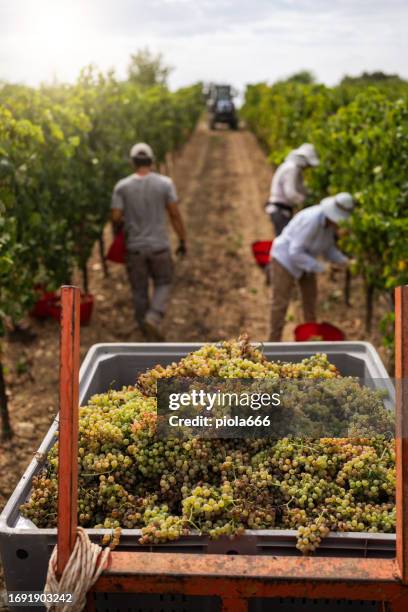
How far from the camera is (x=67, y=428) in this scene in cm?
199

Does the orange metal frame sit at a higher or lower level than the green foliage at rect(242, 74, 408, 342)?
lower

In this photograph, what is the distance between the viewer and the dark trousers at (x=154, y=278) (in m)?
7.88

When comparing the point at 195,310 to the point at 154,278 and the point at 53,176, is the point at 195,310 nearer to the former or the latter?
the point at 154,278

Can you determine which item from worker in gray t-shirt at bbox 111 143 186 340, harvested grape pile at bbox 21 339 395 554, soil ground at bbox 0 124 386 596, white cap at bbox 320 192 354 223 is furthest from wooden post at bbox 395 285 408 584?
worker in gray t-shirt at bbox 111 143 186 340

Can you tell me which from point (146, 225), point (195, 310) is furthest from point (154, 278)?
point (195, 310)

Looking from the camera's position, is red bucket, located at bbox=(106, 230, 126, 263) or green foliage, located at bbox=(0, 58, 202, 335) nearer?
green foliage, located at bbox=(0, 58, 202, 335)

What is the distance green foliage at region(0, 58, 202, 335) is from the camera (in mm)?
5859

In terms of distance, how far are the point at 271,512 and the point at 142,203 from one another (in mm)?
5548

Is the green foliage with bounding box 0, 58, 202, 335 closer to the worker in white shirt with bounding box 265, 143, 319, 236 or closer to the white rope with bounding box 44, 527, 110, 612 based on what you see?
the worker in white shirt with bounding box 265, 143, 319, 236

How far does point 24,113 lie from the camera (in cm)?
704

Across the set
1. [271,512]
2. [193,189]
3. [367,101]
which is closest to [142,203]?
[367,101]

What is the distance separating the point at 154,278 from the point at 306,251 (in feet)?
6.55

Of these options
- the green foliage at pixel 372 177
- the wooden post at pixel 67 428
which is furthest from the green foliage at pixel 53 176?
the wooden post at pixel 67 428

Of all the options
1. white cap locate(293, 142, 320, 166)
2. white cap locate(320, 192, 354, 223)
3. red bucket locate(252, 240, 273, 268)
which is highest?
white cap locate(293, 142, 320, 166)
